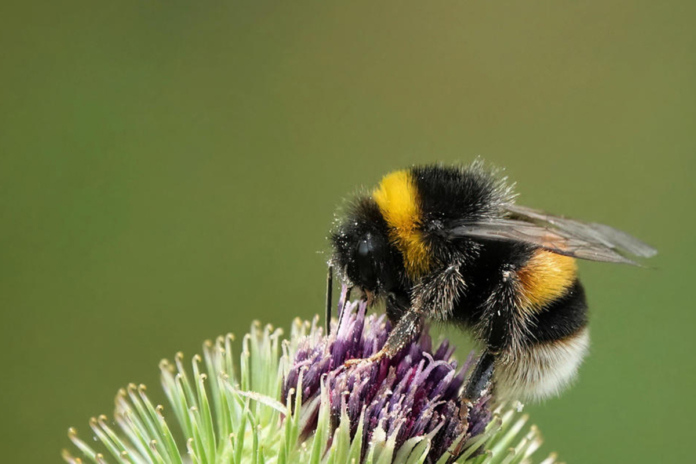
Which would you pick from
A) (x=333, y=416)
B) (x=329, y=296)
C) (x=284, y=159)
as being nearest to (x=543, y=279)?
(x=329, y=296)

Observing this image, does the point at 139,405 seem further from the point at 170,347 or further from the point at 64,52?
the point at 64,52

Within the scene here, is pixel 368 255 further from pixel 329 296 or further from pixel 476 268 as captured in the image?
pixel 476 268

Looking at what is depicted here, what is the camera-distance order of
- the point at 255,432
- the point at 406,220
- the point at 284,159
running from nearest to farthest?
the point at 255,432 → the point at 406,220 → the point at 284,159

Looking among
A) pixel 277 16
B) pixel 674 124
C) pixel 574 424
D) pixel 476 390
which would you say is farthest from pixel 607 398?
pixel 277 16

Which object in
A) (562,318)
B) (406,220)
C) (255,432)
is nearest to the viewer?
(255,432)

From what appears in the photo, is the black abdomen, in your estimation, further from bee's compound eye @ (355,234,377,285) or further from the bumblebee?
bee's compound eye @ (355,234,377,285)

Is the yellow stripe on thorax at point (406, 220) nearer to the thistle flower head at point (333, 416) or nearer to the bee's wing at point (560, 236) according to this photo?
the bee's wing at point (560, 236)


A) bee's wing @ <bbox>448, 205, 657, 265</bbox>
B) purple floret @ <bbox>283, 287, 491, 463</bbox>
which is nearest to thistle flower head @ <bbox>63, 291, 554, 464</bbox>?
purple floret @ <bbox>283, 287, 491, 463</bbox>
